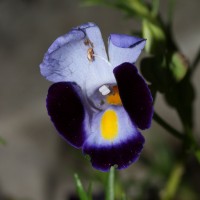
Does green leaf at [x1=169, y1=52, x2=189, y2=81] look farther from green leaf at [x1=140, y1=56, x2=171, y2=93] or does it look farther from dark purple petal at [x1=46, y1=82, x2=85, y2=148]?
dark purple petal at [x1=46, y1=82, x2=85, y2=148]

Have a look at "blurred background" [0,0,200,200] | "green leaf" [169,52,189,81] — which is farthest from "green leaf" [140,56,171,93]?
"blurred background" [0,0,200,200]

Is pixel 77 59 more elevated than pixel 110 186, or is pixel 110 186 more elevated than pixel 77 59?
pixel 77 59

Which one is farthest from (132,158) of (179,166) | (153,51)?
(179,166)

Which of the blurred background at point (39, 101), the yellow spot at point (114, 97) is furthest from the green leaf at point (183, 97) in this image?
the blurred background at point (39, 101)

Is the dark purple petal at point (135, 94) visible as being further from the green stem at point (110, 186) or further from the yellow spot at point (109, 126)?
the green stem at point (110, 186)

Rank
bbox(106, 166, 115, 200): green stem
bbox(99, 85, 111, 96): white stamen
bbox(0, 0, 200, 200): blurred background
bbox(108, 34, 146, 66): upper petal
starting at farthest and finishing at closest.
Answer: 1. bbox(0, 0, 200, 200): blurred background
2. bbox(106, 166, 115, 200): green stem
3. bbox(99, 85, 111, 96): white stamen
4. bbox(108, 34, 146, 66): upper petal

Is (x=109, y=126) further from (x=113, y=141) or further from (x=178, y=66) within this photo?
(x=178, y=66)

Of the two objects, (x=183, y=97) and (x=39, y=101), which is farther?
(x=39, y=101)

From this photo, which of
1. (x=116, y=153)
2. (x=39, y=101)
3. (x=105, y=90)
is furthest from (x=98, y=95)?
(x=39, y=101)
